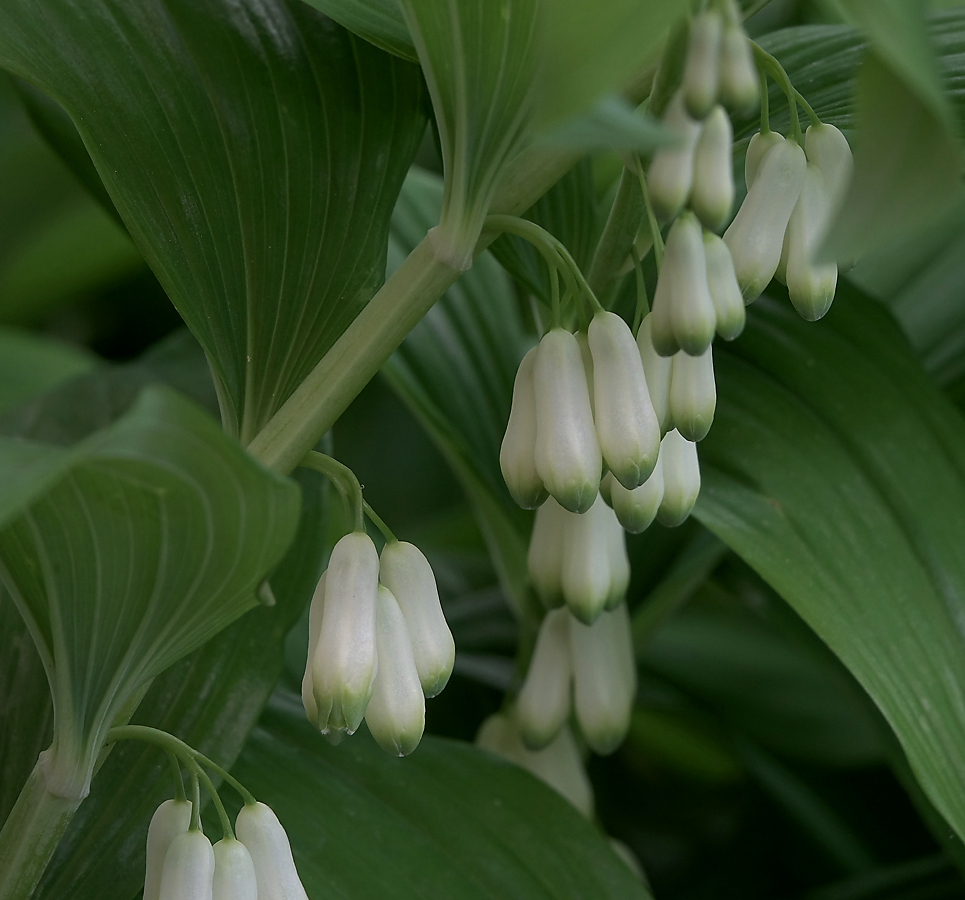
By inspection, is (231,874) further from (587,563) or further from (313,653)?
(587,563)

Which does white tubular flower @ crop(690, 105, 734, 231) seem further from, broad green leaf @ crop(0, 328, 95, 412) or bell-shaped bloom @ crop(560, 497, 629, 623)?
broad green leaf @ crop(0, 328, 95, 412)

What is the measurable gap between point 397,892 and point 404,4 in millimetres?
514

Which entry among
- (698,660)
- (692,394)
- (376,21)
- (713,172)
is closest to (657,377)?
(692,394)

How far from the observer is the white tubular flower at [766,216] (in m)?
0.51

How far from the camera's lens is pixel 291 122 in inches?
23.5

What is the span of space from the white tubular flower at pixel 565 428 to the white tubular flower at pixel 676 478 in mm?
80

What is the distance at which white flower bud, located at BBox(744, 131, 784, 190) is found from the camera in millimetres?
523

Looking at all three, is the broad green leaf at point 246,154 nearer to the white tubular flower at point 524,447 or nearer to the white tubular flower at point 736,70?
the white tubular flower at point 524,447

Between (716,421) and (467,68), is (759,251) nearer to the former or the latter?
(467,68)

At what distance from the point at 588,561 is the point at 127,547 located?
299 mm

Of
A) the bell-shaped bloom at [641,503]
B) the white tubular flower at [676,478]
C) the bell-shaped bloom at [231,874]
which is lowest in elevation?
the white tubular flower at [676,478]

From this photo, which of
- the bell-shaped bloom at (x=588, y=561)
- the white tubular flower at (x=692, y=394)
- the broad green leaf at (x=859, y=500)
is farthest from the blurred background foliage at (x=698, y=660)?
the white tubular flower at (x=692, y=394)

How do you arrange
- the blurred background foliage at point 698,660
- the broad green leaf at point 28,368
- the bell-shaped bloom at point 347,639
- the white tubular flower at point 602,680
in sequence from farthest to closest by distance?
the broad green leaf at point 28,368 → the blurred background foliage at point 698,660 → the white tubular flower at point 602,680 → the bell-shaped bloom at point 347,639

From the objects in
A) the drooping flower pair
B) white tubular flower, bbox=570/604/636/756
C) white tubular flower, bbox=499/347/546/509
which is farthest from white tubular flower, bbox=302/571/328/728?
white tubular flower, bbox=570/604/636/756
